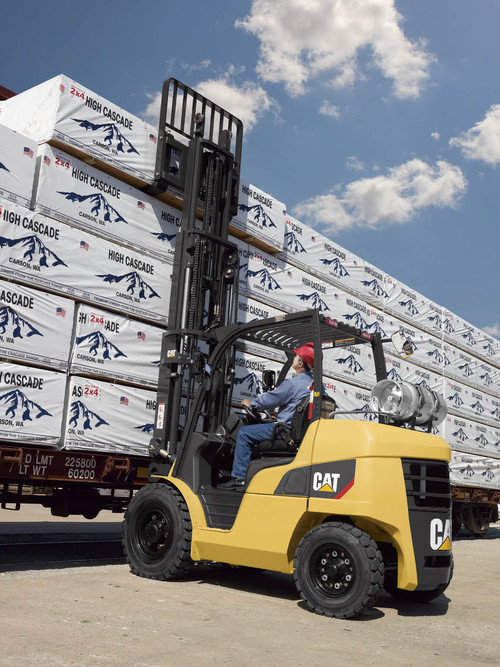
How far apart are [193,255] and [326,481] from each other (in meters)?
2.81

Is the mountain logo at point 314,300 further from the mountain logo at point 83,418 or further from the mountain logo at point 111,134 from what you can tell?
the mountain logo at point 83,418

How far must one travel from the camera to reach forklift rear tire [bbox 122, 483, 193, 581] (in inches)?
210

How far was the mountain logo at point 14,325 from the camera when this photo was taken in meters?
5.36

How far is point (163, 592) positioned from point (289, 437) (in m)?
1.46

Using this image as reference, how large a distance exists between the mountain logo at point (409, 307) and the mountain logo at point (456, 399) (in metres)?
1.79

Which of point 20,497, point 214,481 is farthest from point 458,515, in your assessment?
point 20,497

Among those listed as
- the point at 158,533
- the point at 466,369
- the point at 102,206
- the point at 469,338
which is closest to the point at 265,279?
the point at 102,206

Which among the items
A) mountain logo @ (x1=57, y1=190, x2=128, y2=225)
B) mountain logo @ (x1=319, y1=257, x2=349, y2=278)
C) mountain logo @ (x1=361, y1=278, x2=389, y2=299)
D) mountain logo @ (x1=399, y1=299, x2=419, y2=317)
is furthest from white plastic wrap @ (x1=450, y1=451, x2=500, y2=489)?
mountain logo @ (x1=57, y1=190, x2=128, y2=225)

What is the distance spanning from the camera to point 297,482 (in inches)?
Answer: 194

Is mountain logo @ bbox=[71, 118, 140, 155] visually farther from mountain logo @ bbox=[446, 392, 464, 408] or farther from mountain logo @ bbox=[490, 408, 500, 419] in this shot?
mountain logo @ bbox=[490, 408, 500, 419]

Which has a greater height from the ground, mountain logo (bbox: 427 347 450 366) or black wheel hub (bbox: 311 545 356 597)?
mountain logo (bbox: 427 347 450 366)

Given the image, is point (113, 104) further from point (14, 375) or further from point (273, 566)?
point (273, 566)

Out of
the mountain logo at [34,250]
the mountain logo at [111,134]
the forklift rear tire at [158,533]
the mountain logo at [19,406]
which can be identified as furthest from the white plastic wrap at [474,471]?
the mountain logo at [34,250]

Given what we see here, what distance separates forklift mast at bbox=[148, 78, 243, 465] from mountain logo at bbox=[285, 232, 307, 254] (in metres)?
1.39
